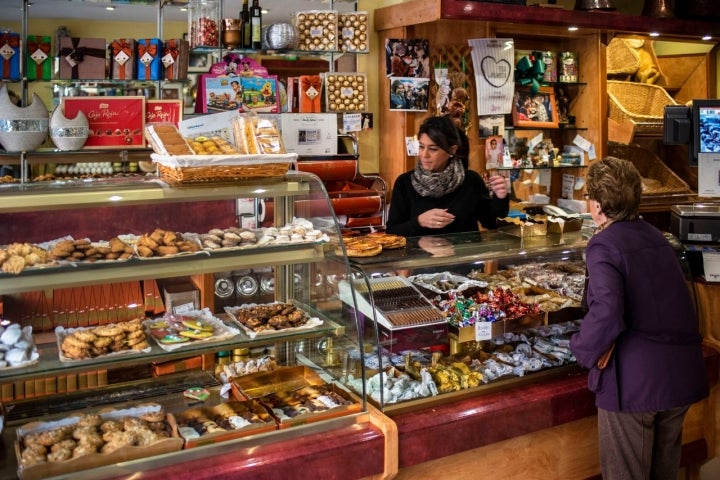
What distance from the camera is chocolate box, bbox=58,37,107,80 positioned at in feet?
14.7

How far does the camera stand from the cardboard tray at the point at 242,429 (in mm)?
2346

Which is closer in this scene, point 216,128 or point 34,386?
point 216,128

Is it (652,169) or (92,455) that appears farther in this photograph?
(652,169)

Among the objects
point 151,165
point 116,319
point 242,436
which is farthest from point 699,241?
point 151,165

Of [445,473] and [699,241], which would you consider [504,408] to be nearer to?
[445,473]

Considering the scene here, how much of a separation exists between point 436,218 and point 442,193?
299 mm

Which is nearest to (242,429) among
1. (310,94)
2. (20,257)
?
(20,257)

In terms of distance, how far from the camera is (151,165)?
4633 millimetres

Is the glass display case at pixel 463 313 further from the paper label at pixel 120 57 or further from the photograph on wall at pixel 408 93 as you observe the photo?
the paper label at pixel 120 57

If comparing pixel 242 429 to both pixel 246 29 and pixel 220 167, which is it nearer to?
pixel 220 167

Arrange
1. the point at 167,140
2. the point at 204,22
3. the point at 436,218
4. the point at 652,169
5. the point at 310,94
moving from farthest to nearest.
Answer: the point at 652,169, the point at 310,94, the point at 204,22, the point at 436,218, the point at 167,140

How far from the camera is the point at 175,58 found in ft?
15.1

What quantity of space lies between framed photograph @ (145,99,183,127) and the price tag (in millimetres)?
2448

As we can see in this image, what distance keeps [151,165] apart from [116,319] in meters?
2.05
